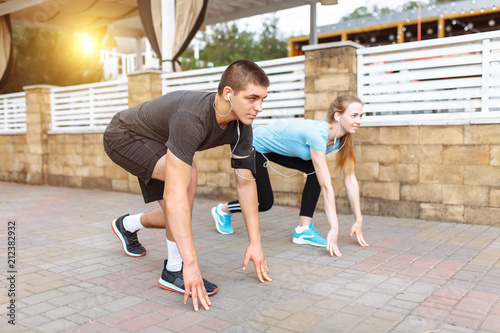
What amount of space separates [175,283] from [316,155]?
1569 millimetres

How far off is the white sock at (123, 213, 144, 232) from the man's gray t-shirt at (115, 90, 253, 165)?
951 mm

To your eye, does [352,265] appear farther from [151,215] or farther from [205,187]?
[205,187]

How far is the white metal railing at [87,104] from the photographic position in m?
8.52

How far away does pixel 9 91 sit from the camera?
1327 cm

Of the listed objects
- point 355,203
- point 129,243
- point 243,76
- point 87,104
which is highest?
point 87,104

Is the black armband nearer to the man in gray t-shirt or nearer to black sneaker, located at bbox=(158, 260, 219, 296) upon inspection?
the man in gray t-shirt

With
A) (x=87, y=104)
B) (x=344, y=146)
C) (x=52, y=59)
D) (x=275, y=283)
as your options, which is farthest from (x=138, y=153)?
(x=52, y=59)

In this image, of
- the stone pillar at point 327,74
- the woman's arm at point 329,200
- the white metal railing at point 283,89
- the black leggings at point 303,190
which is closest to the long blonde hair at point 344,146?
the black leggings at point 303,190

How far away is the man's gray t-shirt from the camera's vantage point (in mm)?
2496

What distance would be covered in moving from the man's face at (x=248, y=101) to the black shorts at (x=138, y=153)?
73 centimetres

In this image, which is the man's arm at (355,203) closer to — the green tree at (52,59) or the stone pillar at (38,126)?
the stone pillar at (38,126)

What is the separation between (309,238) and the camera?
13.6 feet

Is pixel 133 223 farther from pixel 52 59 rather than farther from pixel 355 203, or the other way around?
pixel 52 59

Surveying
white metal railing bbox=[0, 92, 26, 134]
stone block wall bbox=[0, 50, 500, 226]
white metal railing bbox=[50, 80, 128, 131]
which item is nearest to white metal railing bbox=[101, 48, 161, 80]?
white metal railing bbox=[0, 92, 26, 134]
